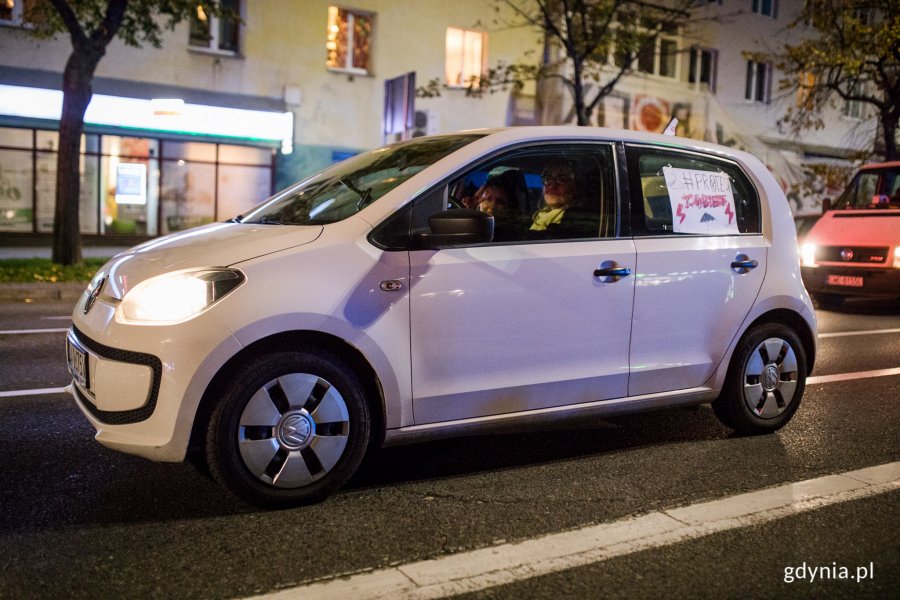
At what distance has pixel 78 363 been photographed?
3.94 m

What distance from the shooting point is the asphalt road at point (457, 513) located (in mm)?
3117

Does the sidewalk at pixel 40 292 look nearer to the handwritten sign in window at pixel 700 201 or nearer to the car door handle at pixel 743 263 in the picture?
the handwritten sign in window at pixel 700 201

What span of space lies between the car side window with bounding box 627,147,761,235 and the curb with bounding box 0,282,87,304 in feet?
32.2

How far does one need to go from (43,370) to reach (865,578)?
5686 millimetres

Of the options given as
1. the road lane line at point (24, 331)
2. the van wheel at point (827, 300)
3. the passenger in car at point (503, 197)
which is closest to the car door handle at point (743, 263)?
the passenger in car at point (503, 197)

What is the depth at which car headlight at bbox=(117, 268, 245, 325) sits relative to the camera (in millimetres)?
3609

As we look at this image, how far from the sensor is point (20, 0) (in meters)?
18.2

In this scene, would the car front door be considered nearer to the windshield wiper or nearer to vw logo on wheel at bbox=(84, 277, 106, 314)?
the windshield wiper

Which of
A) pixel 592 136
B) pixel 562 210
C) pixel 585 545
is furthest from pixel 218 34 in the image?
pixel 585 545

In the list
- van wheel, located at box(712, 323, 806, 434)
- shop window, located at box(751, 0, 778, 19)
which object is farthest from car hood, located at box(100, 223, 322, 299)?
shop window, located at box(751, 0, 778, 19)

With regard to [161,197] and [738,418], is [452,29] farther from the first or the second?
[738,418]

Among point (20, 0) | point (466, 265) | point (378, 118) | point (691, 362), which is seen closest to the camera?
point (466, 265)

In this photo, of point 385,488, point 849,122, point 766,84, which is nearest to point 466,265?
point 385,488

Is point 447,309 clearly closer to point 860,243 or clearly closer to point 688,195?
point 688,195
